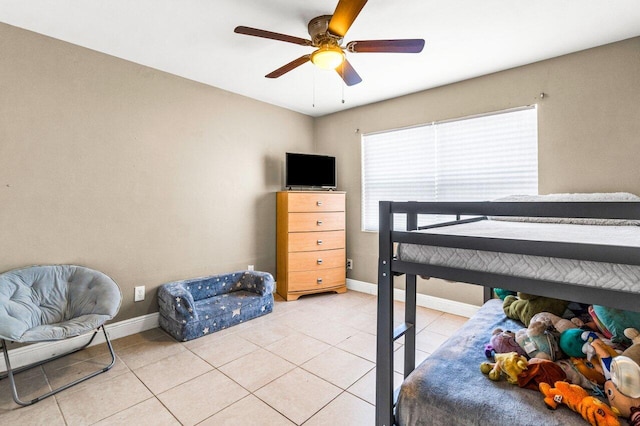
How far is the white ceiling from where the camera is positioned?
6.24 feet

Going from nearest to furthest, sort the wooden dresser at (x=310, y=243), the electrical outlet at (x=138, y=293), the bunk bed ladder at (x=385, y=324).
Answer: the bunk bed ladder at (x=385, y=324) < the electrical outlet at (x=138, y=293) < the wooden dresser at (x=310, y=243)

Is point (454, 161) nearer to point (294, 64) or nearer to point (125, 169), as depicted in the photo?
point (294, 64)

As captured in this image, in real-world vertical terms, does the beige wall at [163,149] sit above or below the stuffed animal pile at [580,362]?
above

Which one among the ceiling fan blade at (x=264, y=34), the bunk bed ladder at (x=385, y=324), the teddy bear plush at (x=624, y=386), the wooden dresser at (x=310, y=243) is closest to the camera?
the teddy bear plush at (x=624, y=386)

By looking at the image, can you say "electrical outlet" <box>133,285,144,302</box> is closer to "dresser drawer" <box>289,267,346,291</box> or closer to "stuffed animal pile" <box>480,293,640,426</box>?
"dresser drawer" <box>289,267,346,291</box>

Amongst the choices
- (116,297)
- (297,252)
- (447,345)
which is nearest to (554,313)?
(447,345)

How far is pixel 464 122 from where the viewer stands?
3.06 metres

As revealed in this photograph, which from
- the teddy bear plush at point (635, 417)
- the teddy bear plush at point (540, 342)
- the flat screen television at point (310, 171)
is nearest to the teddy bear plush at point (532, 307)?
the teddy bear plush at point (540, 342)

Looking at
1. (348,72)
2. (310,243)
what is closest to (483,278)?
(348,72)

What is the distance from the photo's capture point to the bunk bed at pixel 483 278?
808mm

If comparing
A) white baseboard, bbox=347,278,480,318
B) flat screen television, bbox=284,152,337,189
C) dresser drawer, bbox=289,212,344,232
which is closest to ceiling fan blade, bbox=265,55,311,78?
flat screen television, bbox=284,152,337,189

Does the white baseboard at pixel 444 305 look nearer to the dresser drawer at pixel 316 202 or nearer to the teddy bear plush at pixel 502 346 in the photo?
the dresser drawer at pixel 316 202

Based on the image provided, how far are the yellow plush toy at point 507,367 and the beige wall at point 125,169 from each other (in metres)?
2.76

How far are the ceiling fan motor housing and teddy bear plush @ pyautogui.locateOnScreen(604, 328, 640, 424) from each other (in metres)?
2.04
